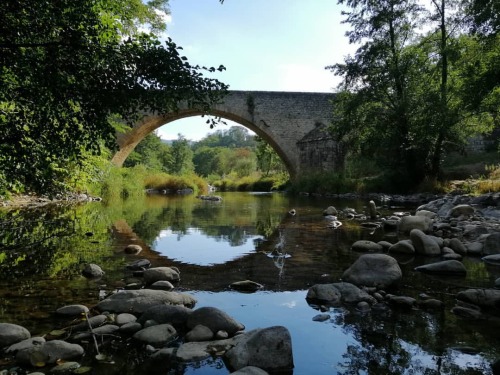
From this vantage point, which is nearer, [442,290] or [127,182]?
[442,290]

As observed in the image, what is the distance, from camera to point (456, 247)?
567 cm

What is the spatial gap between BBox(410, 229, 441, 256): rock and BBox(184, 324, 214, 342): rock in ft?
12.2

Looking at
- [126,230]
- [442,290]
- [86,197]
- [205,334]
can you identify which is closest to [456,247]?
[442,290]

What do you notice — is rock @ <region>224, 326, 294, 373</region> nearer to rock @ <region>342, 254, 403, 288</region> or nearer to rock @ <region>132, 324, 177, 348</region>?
rock @ <region>132, 324, 177, 348</region>

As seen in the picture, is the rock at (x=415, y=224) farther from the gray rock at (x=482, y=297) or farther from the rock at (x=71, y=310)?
the rock at (x=71, y=310)

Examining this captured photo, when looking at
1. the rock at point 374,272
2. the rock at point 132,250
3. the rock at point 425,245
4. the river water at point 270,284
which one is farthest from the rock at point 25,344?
the rock at point 425,245

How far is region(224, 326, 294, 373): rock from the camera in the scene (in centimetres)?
239

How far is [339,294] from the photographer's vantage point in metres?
3.68

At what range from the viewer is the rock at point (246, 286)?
404 centimetres

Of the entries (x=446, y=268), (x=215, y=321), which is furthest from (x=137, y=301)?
(x=446, y=268)

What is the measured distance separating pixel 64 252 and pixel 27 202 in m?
7.90

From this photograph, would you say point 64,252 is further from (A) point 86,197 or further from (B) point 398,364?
(A) point 86,197

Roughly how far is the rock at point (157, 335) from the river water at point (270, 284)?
1.05 feet

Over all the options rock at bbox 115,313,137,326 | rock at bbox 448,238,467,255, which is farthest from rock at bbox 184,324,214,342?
rock at bbox 448,238,467,255
